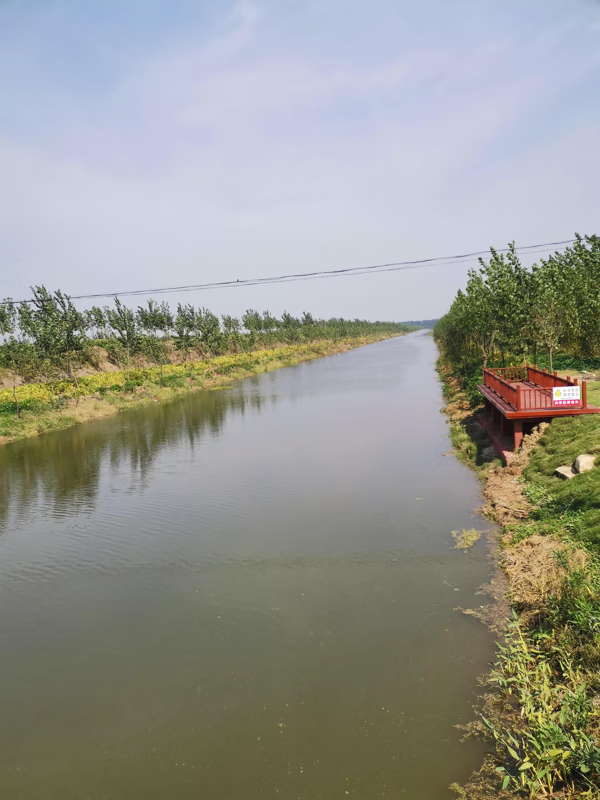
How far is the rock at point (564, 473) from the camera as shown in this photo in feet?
38.8

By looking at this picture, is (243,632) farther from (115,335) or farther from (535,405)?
(115,335)

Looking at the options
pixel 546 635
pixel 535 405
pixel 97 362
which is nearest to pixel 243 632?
pixel 546 635

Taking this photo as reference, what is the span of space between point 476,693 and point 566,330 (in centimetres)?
2856

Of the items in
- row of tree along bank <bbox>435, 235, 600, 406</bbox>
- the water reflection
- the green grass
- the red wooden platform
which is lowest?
the water reflection

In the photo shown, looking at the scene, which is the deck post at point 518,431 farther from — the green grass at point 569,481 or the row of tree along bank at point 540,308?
the row of tree along bank at point 540,308

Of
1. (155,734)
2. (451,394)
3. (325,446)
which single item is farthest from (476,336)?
(155,734)

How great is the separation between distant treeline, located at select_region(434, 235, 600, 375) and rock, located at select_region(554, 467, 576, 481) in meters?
12.4

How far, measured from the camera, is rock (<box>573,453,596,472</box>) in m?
11.6

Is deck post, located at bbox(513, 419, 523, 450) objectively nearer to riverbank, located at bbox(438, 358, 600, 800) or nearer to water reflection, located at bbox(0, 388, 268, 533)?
riverbank, located at bbox(438, 358, 600, 800)

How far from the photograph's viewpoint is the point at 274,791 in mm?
5922

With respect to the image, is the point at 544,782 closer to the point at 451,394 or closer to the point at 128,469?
the point at 128,469

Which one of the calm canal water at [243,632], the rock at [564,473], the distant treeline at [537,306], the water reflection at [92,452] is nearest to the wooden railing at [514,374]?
the distant treeline at [537,306]

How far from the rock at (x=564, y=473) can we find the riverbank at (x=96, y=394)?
2804cm

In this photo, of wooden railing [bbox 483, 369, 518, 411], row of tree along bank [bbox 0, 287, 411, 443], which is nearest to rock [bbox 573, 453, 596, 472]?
wooden railing [bbox 483, 369, 518, 411]
